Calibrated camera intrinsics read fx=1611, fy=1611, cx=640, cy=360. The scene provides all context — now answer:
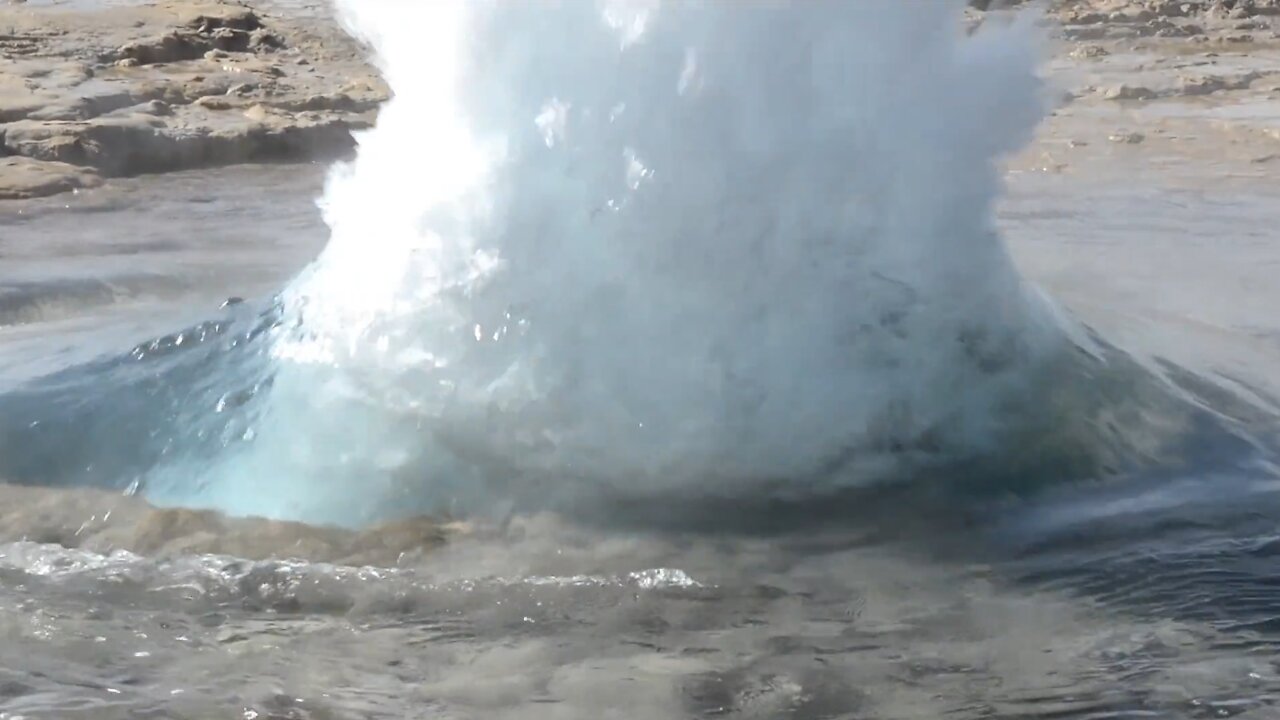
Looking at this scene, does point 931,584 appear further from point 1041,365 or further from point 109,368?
point 109,368

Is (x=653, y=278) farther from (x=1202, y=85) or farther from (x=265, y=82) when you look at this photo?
(x=1202, y=85)

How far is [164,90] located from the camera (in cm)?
1136

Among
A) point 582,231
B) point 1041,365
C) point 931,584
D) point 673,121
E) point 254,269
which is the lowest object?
point 931,584

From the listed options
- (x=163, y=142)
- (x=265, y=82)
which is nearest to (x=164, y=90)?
(x=265, y=82)

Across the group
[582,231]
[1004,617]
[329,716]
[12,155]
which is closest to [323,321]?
[582,231]

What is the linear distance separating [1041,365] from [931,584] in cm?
106

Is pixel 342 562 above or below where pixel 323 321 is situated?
below

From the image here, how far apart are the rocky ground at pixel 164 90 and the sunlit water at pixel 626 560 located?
4.92 m

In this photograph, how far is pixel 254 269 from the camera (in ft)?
22.5

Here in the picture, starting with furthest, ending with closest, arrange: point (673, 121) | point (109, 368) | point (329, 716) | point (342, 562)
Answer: point (109, 368) < point (673, 121) < point (342, 562) < point (329, 716)

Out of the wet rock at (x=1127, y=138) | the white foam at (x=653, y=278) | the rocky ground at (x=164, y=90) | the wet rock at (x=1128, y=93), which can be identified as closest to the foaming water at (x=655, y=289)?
the white foam at (x=653, y=278)

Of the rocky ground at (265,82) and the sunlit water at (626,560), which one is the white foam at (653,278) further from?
the rocky ground at (265,82)

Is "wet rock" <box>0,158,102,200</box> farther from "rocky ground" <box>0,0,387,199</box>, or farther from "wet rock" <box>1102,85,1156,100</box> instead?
"wet rock" <box>1102,85,1156,100</box>

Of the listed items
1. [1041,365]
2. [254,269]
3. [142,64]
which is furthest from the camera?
[142,64]
